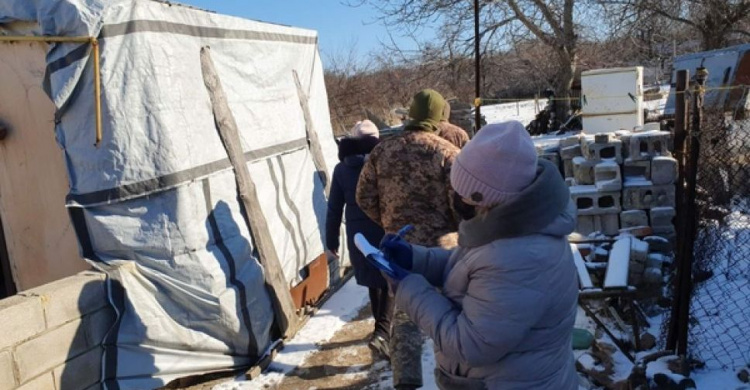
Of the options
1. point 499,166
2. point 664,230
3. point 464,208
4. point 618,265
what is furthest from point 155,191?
point 664,230

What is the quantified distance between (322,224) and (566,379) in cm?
455

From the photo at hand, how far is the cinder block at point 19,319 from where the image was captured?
3.33 m

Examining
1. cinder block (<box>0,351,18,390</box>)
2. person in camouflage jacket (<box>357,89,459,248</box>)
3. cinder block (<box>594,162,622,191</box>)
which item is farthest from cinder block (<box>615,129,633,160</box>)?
cinder block (<box>0,351,18,390</box>)

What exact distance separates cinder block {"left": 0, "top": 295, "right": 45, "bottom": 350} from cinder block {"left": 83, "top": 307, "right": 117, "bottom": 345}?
333 mm

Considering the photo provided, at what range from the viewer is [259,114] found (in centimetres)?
554

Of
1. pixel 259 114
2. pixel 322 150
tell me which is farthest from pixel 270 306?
pixel 322 150

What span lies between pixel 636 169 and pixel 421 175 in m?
3.96

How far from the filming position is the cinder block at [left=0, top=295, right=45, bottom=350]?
333cm

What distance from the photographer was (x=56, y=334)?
11.9ft

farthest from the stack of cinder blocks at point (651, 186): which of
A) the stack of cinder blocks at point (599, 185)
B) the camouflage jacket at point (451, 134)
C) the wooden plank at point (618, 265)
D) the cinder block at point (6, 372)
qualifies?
the cinder block at point (6, 372)

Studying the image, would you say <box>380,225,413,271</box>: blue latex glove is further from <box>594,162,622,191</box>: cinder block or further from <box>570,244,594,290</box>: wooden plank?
<box>594,162,622,191</box>: cinder block

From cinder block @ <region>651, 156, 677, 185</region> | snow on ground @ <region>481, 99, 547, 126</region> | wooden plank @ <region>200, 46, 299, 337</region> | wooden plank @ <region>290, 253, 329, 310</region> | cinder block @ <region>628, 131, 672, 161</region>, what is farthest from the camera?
snow on ground @ <region>481, 99, 547, 126</region>

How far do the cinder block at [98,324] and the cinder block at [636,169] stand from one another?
512 cm

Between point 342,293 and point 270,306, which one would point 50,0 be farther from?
point 342,293
